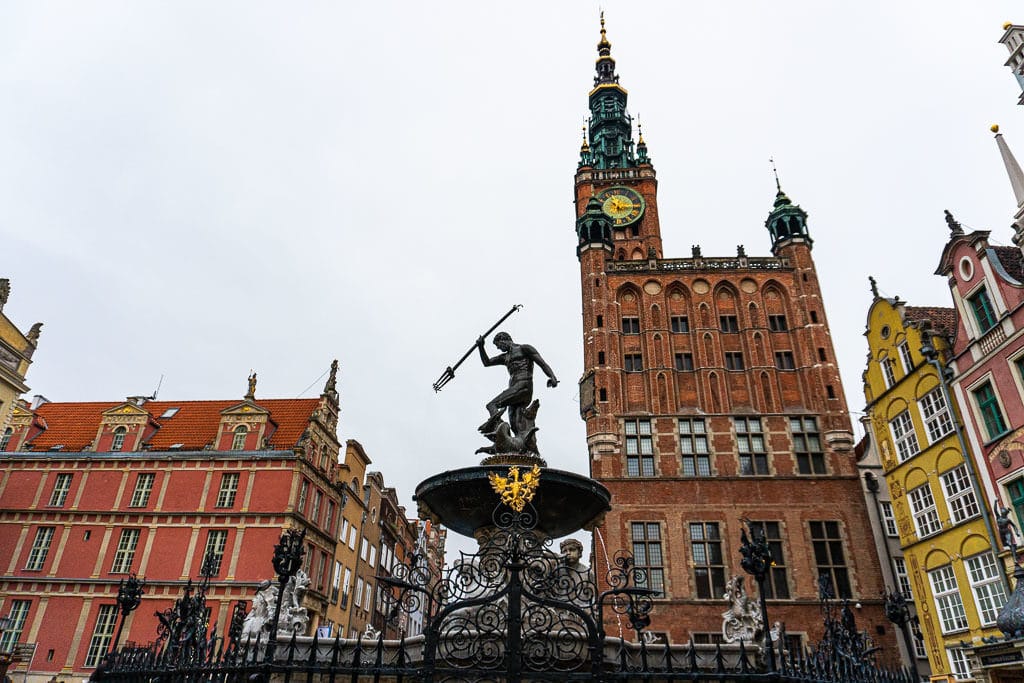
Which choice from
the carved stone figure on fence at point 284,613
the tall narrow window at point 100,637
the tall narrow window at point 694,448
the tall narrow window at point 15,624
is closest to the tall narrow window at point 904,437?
the tall narrow window at point 694,448

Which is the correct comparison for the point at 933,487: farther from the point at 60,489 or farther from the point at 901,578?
the point at 60,489

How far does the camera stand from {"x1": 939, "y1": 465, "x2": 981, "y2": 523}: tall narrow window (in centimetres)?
1834

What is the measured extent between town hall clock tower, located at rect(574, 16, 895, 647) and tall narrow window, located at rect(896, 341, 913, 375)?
6.54m

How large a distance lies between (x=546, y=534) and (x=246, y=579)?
2125 cm

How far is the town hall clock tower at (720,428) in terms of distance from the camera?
25188mm

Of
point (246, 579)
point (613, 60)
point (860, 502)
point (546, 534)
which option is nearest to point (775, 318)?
point (860, 502)

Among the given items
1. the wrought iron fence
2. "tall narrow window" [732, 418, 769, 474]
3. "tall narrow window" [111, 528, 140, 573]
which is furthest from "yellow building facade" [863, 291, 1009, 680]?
"tall narrow window" [111, 528, 140, 573]

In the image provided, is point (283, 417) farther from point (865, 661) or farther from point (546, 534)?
point (865, 661)

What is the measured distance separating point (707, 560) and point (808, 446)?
7.10 metres

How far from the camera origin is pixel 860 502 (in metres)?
26.5

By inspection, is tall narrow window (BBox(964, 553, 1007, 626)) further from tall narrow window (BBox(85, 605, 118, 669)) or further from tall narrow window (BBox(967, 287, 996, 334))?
tall narrow window (BBox(85, 605, 118, 669))

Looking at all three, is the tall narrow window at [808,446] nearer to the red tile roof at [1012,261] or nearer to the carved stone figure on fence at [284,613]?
the red tile roof at [1012,261]

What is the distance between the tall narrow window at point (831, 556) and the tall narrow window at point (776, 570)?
1.34 m

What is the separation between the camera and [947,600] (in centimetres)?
1939
